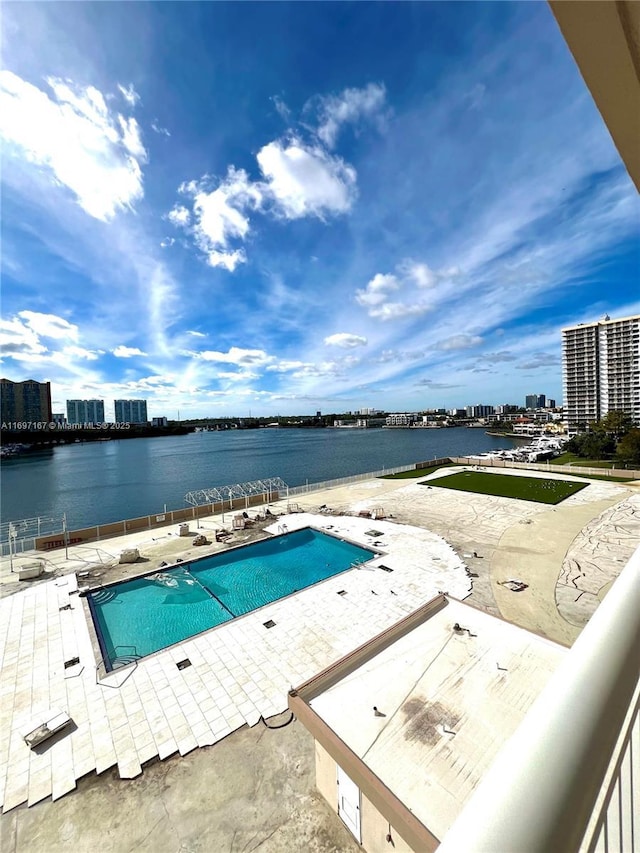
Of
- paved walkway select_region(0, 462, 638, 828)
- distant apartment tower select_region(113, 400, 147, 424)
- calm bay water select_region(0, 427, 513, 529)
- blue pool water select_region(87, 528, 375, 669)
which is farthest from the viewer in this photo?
distant apartment tower select_region(113, 400, 147, 424)

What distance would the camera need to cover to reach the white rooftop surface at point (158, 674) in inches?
218

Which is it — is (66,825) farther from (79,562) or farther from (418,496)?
(418,496)

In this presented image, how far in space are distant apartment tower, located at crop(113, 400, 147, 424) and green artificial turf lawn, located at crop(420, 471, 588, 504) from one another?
104 meters

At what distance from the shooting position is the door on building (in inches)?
169

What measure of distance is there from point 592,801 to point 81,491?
39.7 metres

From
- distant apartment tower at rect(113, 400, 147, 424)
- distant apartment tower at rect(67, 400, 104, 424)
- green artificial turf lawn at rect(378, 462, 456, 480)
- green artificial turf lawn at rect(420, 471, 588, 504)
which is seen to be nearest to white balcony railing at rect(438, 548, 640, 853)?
green artificial turf lawn at rect(420, 471, 588, 504)

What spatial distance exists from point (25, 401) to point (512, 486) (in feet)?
270

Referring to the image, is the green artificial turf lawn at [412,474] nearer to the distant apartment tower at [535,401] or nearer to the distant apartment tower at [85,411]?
the distant apartment tower at [85,411]

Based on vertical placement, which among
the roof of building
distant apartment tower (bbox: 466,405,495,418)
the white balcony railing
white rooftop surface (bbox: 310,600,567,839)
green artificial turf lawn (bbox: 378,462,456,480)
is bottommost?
green artificial turf lawn (bbox: 378,462,456,480)

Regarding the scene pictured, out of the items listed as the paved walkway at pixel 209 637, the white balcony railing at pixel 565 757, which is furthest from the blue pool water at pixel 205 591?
the white balcony railing at pixel 565 757

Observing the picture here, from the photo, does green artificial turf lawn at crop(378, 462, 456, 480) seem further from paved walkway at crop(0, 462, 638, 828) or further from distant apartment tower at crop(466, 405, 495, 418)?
distant apartment tower at crop(466, 405, 495, 418)

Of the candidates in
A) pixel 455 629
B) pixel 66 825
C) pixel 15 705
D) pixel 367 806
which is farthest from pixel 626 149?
pixel 15 705

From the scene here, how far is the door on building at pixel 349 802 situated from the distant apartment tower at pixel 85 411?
11320 centimetres

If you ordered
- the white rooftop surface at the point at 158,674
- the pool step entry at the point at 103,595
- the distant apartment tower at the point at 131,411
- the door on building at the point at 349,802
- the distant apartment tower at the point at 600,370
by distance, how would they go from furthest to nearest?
1. the distant apartment tower at the point at 131,411
2. the distant apartment tower at the point at 600,370
3. the pool step entry at the point at 103,595
4. the white rooftop surface at the point at 158,674
5. the door on building at the point at 349,802
